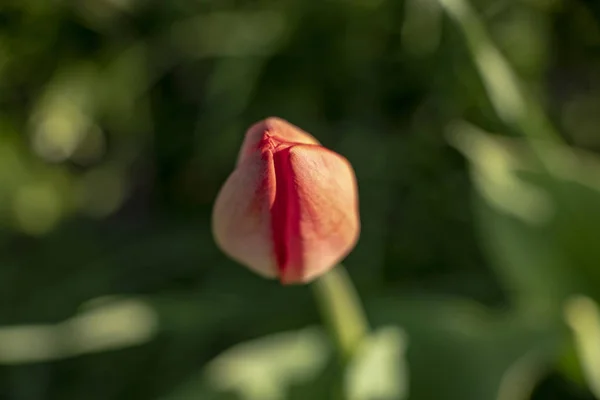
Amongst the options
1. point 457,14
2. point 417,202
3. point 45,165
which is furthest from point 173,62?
point 457,14

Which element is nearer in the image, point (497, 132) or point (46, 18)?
point (497, 132)

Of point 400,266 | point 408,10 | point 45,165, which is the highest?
point 408,10

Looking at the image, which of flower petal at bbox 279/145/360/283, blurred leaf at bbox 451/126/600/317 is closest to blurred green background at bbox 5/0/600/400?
blurred leaf at bbox 451/126/600/317

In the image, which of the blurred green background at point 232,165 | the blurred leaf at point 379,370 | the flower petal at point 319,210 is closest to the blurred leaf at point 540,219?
the blurred green background at point 232,165

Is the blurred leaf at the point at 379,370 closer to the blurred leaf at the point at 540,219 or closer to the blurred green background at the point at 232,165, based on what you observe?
the blurred green background at the point at 232,165

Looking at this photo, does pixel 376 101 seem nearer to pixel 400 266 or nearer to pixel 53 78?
pixel 400 266

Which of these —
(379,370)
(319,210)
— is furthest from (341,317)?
(319,210)

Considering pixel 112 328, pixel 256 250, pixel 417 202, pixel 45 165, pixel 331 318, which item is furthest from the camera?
pixel 45 165
